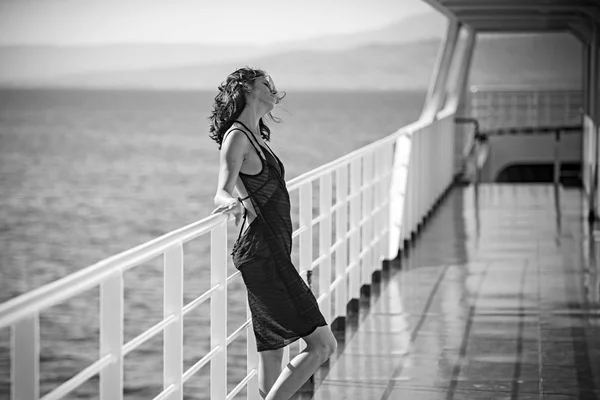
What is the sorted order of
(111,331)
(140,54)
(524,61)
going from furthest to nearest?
(140,54) → (524,61) → (111,331)

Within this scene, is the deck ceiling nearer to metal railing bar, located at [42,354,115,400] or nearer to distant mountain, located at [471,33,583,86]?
metal railing bar, located at [42,354,115,400]

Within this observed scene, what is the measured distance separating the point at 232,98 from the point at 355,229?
2558 mm

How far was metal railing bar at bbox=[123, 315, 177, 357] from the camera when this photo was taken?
90.9 inches

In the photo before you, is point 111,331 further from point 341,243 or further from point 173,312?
point 341,243

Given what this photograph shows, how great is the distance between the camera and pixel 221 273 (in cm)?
302

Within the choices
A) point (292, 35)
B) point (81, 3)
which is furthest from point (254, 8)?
point (81, 3)

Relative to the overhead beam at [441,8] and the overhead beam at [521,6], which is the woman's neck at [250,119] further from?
the overhead beam at [521,6]

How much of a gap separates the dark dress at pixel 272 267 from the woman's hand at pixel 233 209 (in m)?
0.04

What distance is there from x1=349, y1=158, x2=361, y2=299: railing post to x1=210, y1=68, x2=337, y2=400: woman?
7.83 ft

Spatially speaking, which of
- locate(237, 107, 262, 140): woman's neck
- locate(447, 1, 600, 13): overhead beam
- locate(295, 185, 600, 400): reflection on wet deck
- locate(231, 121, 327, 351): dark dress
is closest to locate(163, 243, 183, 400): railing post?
locate(231, 121, 327, 351): dark dress

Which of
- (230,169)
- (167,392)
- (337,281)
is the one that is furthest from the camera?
(337,281)

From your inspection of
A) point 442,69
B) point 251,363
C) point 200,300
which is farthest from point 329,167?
point 442,69

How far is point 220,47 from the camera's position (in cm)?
6153

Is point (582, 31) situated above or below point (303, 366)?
above
